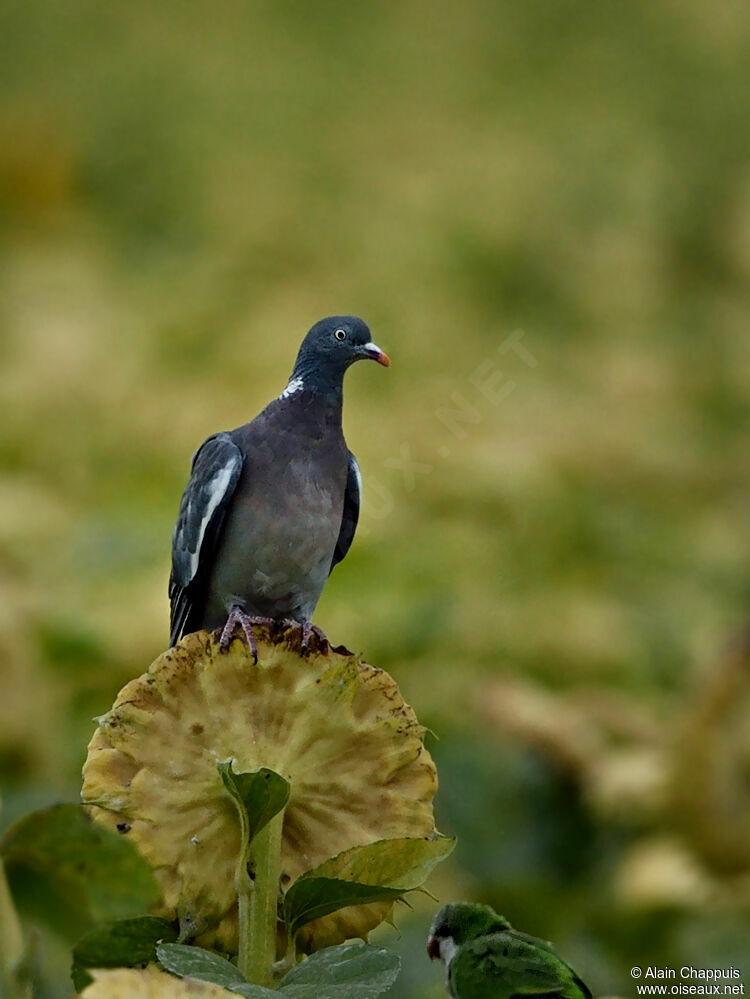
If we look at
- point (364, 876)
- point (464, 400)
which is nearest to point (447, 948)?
point (364, 876)

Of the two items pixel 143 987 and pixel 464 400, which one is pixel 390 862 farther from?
pixel 464 400

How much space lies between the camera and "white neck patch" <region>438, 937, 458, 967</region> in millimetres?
722

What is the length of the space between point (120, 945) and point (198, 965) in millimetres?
49

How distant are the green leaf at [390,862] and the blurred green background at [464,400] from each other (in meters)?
0.32

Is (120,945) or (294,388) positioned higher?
(294,388)

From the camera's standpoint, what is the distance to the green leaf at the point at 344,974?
56 centimetres

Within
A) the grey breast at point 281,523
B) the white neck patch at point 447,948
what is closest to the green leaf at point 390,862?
the white neck patch at point 447,948

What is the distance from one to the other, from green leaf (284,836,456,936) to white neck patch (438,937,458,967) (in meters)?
0.13

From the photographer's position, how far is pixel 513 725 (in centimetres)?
192

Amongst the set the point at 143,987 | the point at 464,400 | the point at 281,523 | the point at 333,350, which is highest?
the point at 464,400

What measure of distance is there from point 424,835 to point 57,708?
1299 millimetres

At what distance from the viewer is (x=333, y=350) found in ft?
4.06

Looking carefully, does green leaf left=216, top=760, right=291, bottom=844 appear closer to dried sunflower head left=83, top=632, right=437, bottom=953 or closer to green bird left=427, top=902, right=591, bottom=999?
dried sunflower head left=83, top=632, right=437, bottom=953

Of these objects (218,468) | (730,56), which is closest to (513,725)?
(218,468)
